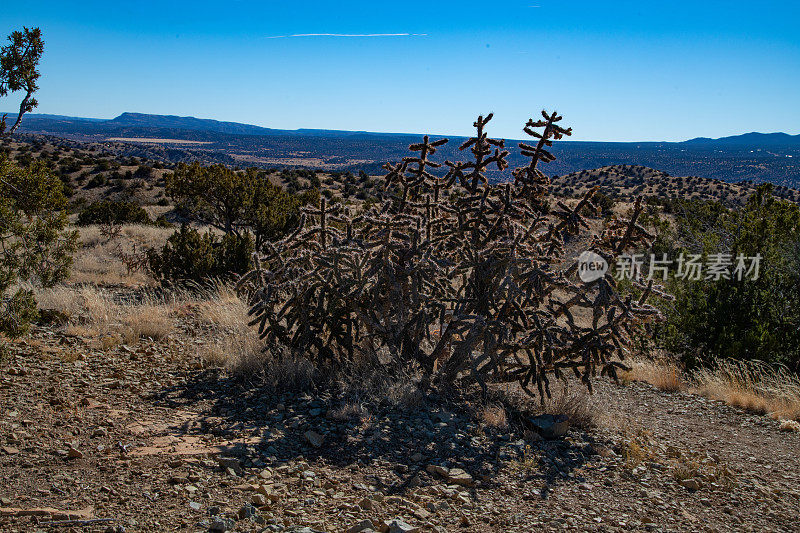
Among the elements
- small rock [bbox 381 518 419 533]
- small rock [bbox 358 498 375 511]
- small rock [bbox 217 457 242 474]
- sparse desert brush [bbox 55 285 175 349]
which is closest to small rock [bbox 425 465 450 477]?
small rock [bbox 358 498 375 511]

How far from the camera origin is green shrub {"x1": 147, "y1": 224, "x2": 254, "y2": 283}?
10453 mm

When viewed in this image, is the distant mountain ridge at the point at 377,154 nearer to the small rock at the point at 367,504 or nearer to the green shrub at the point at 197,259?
the green shrub at the point at 197,259

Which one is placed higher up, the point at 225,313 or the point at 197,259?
the point at 197,259

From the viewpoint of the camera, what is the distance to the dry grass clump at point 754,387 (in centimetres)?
625

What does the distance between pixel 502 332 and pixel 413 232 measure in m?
1.26

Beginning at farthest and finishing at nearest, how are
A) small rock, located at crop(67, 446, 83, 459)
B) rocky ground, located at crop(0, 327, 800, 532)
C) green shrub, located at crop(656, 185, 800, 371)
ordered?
green shrub, located at crop(656, 185, 800, 371) → small rock, located at crop(67, 446, 83, 459) → rocky ground, located at crop(0, 327, 800, 532)

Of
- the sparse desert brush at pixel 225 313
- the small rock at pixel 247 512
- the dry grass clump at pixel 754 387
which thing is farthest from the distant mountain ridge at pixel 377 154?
the small rock at pixel 247 512

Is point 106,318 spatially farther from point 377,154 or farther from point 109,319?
point 377,154

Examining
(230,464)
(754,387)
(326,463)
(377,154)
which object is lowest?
(754,387)

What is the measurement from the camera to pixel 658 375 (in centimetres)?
713

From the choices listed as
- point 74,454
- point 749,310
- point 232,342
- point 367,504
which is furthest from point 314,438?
point 749,310

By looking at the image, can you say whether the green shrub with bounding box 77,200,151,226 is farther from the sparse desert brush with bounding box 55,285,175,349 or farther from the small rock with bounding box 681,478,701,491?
the small rock with bounding box 681,478,701,491

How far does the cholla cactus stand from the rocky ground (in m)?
0.60

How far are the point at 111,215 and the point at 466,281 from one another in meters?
20.5
